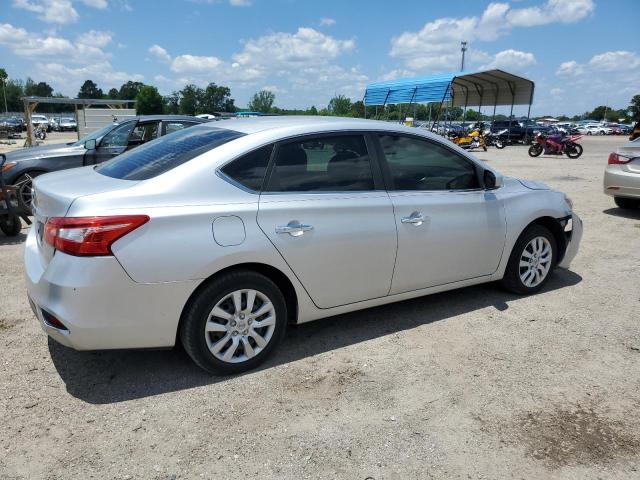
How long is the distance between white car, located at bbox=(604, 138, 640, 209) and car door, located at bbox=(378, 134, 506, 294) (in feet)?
17.0

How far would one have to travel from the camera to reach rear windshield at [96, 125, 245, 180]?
3.33 meters

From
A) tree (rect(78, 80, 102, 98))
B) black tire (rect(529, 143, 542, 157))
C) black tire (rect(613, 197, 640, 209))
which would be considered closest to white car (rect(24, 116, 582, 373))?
black tire (rect(613, 197, 640, 209))

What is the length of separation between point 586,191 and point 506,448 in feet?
35.1

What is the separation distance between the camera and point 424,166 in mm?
4145

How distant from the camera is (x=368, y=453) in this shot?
8.71 feet

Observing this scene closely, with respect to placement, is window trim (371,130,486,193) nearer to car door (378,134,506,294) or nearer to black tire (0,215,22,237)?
car door (378,134,506,294)

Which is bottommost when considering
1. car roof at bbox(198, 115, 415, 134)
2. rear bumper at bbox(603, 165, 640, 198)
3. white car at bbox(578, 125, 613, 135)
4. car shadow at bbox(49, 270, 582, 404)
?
car shadow at bbox(49, 270, 582, 404)

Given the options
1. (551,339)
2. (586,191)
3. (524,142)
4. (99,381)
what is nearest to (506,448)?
(551,339)

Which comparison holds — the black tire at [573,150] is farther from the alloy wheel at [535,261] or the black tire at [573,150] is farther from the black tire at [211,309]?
the black tire at [211,309]

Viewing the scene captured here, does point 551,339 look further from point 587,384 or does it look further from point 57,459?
point 57,459

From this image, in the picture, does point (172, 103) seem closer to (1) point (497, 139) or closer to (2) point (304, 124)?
(1) point (497, 139)

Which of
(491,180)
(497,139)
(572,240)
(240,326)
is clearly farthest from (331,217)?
(497,139)

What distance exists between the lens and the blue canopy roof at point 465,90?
2648cm

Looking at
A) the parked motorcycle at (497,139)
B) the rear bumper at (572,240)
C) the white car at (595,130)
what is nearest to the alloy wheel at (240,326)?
the rear bumper at (572,240)
